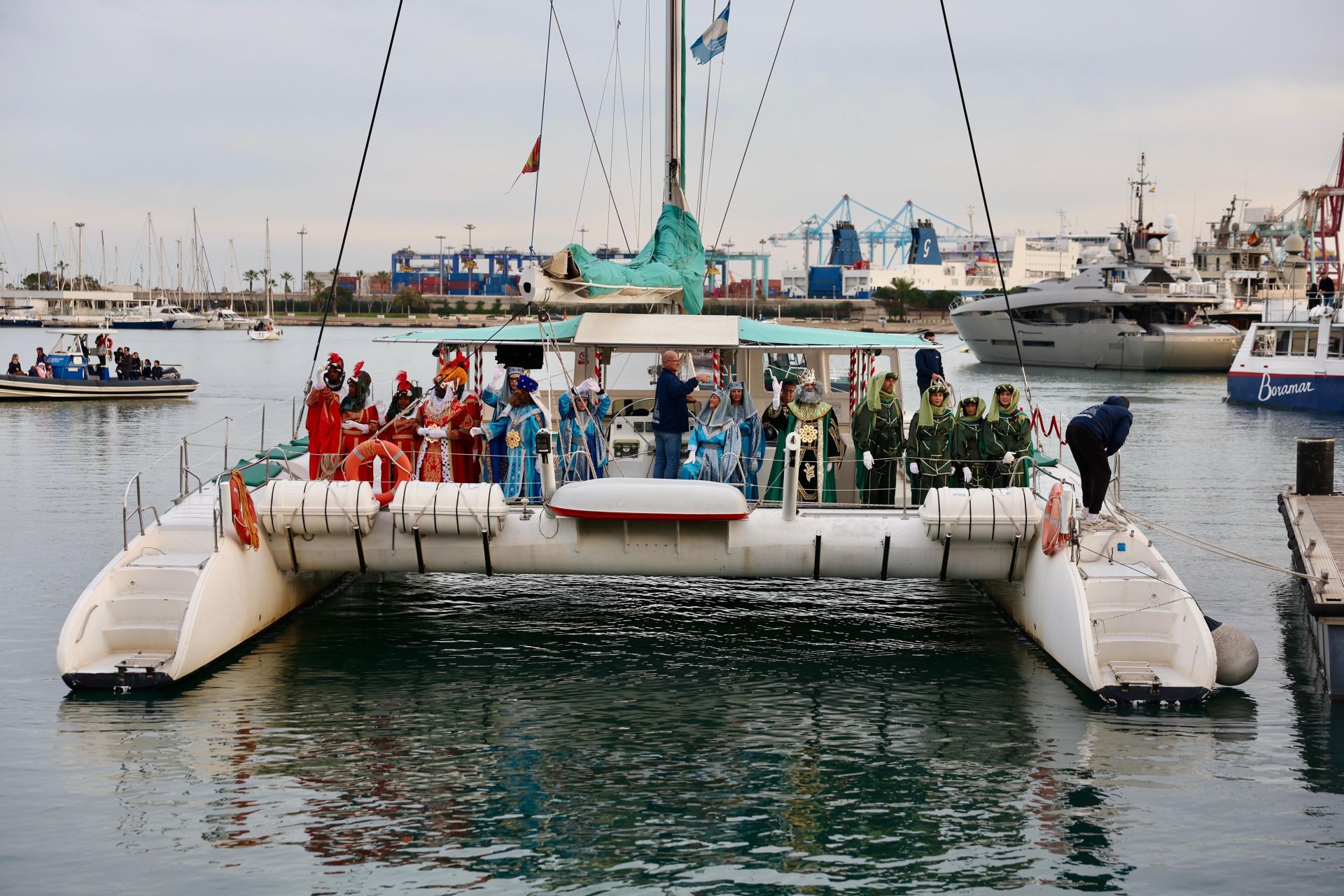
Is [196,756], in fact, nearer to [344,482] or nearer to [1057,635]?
[344,482]

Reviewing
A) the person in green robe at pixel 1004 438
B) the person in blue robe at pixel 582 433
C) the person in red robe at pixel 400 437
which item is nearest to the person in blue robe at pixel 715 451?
the person in blue robe at pixel 582 433

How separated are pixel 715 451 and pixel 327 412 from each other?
13.9 ft

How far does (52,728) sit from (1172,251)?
7941 cm

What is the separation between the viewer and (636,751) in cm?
962

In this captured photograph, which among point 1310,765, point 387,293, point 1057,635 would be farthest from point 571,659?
point 387,293

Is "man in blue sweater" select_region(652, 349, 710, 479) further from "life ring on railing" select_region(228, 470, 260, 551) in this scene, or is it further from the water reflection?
"life ring on railing" select_region(228, 470, 260, 551)

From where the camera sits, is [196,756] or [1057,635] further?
[1057,635]

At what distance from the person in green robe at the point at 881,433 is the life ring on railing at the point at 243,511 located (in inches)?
215

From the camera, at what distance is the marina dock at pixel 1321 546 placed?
10781mm

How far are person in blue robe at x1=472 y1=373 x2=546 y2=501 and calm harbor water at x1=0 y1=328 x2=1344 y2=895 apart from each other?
1.52 meters

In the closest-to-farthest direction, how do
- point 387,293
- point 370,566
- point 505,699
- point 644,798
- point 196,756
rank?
point 644,798
point 196,756
point 505,699
point 370,566
point 387,293

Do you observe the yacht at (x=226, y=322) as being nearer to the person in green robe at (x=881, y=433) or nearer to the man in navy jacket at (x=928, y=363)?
the man in navy jacket at (x=928, y=363)

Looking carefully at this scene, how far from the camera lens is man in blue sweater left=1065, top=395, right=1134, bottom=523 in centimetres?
1152

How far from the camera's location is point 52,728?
32.8 ft
